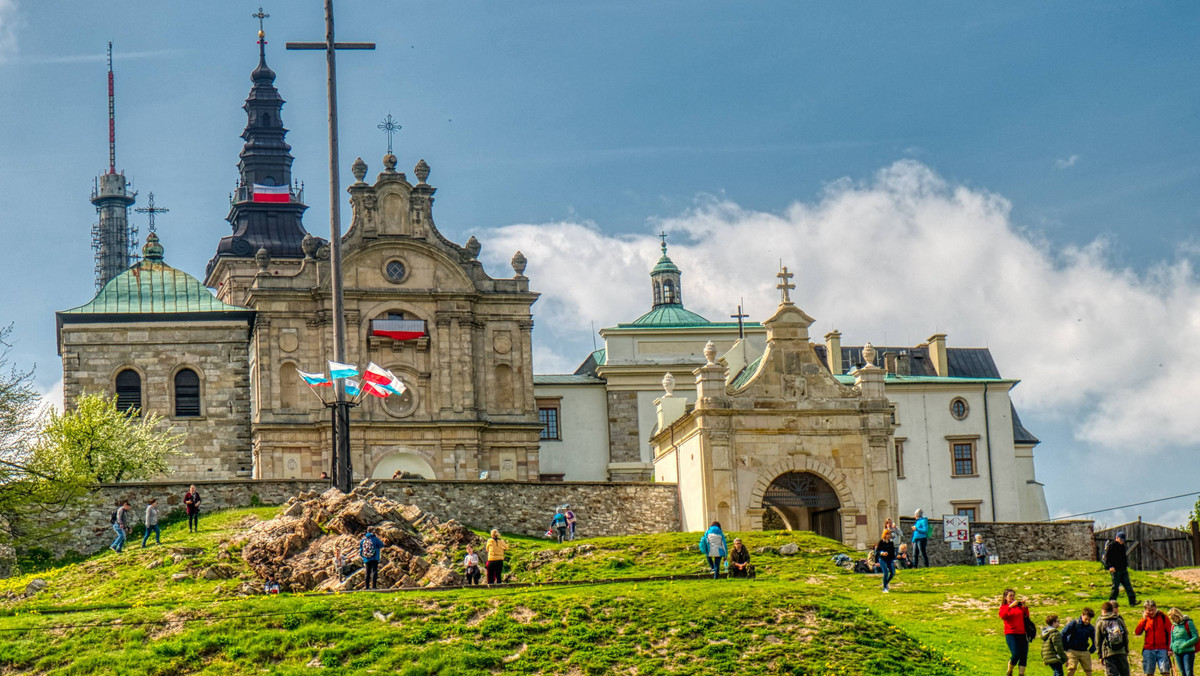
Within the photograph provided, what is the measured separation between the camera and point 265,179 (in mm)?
92875

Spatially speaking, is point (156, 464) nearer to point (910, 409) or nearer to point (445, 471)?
point (445, 471)

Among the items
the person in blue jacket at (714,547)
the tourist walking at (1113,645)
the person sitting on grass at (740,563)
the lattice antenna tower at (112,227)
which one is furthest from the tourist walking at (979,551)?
the lattice antenna tower at (112,227)

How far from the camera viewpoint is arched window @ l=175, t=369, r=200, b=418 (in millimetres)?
69188

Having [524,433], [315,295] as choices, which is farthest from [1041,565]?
[315,295]

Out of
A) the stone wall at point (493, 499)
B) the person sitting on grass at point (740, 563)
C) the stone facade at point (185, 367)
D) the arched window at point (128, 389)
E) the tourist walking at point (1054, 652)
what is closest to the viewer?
the tourist walking at point (1054, 652)

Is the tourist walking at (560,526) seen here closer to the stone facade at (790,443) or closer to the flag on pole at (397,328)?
the stone facade at (790,443)

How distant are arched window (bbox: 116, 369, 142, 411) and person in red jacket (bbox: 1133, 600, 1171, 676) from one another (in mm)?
46678

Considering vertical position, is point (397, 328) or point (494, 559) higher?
point (397, 328)

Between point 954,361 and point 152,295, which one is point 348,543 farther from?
point 954,361

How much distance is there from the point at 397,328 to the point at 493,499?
53.6 ft

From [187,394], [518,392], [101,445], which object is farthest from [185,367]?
[518,392]

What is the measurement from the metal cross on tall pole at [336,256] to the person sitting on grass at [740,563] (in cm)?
1183

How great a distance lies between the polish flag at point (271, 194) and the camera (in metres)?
92.4

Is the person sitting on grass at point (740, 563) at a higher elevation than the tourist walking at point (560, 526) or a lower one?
lower
